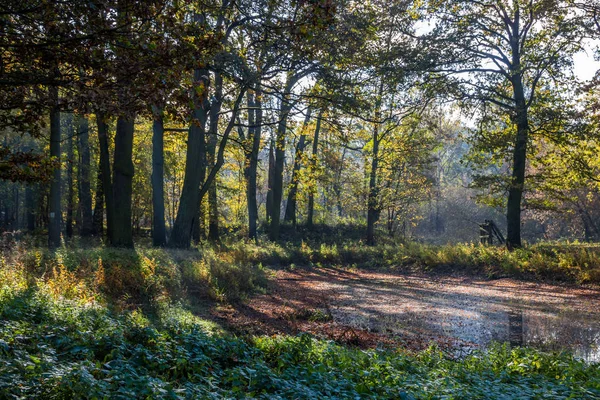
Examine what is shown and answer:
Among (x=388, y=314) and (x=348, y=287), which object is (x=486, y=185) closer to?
(x=348, y=287)

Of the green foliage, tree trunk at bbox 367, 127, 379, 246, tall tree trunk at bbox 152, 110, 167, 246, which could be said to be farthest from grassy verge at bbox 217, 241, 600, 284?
the green foliage

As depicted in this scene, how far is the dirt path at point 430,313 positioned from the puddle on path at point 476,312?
2cm

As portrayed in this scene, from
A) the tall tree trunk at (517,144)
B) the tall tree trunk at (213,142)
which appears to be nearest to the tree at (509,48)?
the tall tree trunk at (517,144)

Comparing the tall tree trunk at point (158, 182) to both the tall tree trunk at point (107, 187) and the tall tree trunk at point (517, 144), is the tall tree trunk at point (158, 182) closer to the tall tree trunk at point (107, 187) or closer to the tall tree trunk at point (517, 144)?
the tall tree trunk at point (107, 187)

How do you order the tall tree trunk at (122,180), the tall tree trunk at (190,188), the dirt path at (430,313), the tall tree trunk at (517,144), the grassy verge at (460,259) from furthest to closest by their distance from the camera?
the tall tree trunk at (517,144), the tall tree trunk at (190,188), the grassy verge at (460,259), the tall tree trunk at (122,180), the dirt path at (430,313)

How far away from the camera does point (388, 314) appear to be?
11867mm

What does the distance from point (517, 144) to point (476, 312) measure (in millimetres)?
10524

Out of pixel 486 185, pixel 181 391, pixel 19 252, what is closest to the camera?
pixel 181 391

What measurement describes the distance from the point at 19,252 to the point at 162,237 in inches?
302

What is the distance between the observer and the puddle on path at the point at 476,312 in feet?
30.8

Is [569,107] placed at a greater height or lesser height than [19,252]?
greater

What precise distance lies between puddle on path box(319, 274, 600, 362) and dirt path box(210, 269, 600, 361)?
2 cm

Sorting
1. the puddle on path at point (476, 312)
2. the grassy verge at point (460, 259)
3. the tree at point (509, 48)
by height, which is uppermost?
the tree at point (509, 48)

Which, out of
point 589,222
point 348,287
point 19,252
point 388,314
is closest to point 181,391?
point 388,314
